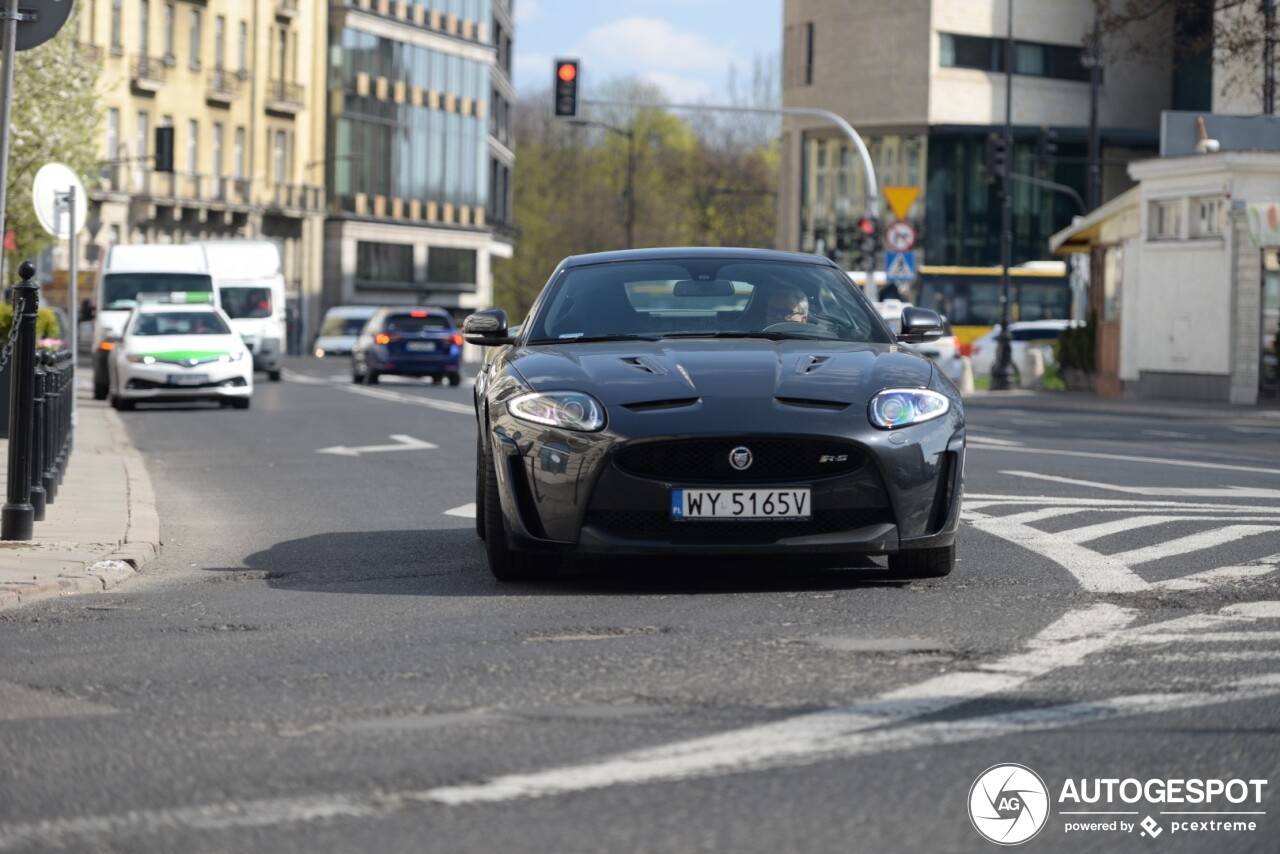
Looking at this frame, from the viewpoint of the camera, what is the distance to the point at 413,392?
38.4m

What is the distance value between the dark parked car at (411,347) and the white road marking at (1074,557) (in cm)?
3161

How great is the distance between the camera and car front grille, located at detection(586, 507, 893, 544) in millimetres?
8727

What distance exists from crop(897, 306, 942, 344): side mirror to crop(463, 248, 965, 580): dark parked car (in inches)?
40.3

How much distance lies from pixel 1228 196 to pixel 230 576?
32709mm

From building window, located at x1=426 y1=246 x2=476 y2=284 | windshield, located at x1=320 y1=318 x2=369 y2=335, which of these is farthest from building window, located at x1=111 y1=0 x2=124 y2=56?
building window, located at x1=426 y1=246 x2=476 y2=284

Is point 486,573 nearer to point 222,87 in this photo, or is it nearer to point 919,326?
point 919,326

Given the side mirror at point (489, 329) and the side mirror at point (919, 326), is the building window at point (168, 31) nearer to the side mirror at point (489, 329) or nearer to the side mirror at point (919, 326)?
the side mirror at point (489, 329)

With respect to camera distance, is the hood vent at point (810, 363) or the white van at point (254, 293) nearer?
the hood vent at point (810, 363)

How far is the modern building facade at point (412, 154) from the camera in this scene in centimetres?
9675

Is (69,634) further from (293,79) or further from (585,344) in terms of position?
(293,79)

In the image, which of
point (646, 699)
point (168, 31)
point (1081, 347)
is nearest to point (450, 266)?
point (168, 31)

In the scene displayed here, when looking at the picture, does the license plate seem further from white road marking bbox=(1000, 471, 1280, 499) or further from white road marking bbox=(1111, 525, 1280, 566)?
white road marking bbox=(1000, 471, 1280, 499)

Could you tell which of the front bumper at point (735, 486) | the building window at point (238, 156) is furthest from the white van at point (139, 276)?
the building window at point (238, 156)

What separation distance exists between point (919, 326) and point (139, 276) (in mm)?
31714
